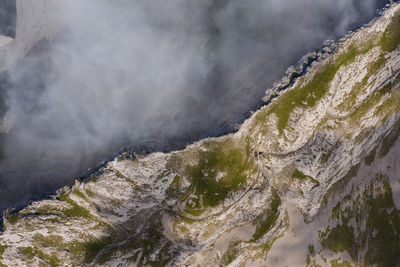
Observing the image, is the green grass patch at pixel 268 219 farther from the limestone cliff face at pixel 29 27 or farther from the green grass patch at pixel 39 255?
the limestone cliff face at pixel 29 27

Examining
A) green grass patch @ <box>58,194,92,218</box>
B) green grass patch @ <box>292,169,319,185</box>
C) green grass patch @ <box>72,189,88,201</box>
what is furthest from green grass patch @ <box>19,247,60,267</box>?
green grass patch @ <box>292,169,319,185</box>

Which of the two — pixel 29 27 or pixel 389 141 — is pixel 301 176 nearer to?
pixel 389 141

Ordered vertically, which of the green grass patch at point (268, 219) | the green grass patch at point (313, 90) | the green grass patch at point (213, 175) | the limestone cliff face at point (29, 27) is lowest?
the green grass patch at point (268, 219)

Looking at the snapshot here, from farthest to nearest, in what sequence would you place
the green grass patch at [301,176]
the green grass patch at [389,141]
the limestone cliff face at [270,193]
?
the green grass patch at [389,141], the green grass patch at [301,176], the limestone cliff face at [270,193]

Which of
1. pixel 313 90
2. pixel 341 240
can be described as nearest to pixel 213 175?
pixel 313 90

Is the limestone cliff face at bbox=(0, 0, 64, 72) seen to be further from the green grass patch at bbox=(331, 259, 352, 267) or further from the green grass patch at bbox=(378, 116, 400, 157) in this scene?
the green grass patch at bbox=(331, 259, 352, 267)

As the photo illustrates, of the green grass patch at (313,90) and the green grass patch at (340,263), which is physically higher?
the green grass patch at (313,90)

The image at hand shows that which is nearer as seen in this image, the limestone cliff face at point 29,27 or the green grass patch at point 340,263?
the limestone cliff face at point 29,27

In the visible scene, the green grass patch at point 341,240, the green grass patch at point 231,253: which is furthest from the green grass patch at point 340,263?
the green grass patch at point 231,253
